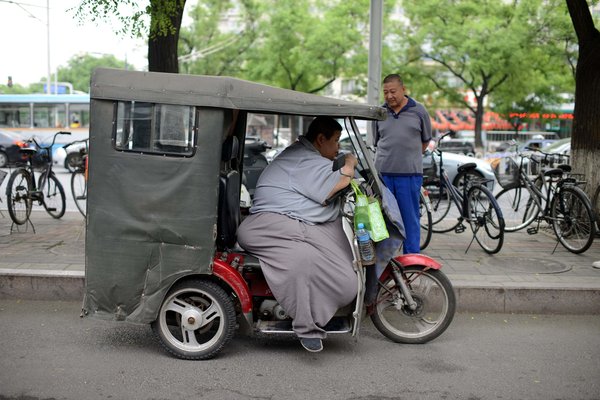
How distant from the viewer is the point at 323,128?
4.84 meters

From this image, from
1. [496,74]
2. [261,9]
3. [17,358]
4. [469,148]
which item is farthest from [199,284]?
[261,9]

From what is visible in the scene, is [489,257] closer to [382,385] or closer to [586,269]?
[586,269]

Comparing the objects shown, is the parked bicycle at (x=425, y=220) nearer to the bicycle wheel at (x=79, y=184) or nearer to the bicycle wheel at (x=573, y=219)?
the bicycle wheel at (x=573, y=219)

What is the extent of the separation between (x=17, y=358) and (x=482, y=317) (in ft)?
11.6

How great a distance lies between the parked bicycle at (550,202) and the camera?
23.8ft

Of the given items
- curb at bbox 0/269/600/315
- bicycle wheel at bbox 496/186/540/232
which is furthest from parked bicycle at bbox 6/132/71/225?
bicycle wheel at bbox 496/186/540/232

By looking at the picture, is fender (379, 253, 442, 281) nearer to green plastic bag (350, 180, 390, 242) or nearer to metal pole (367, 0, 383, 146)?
green plastic bag (350, 180, 390, 242)

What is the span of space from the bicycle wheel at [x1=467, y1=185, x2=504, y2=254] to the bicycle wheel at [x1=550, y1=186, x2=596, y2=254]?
774mm

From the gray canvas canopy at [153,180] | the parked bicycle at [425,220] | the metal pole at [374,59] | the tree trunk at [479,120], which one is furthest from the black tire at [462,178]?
the tree trunk at [479,120]

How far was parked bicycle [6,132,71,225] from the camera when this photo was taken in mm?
8602

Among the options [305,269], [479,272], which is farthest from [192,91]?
[479,272]

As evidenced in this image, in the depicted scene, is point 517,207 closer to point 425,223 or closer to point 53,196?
point 425,223

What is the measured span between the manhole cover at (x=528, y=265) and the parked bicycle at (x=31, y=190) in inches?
221

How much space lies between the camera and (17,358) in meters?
4.49
